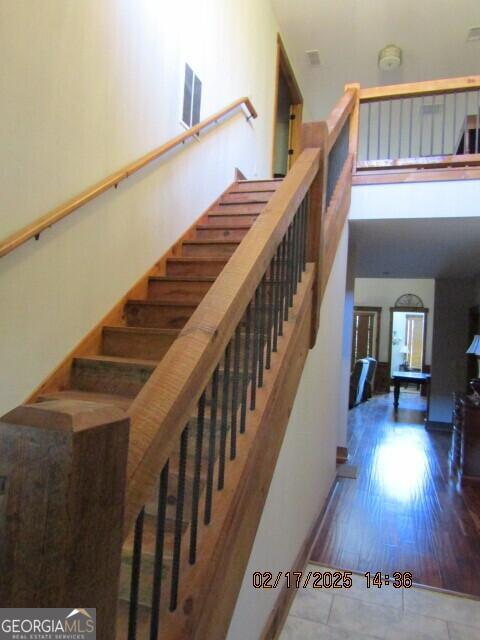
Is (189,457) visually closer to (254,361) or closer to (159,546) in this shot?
(254,361)

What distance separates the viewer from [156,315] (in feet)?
9.09

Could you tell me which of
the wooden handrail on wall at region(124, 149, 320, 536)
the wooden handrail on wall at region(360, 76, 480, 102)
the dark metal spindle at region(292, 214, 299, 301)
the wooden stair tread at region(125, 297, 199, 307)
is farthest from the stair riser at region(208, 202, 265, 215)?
the wooden handrail on wall at region(124, 149, 320, 536)

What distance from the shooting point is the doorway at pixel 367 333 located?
10.5 meters

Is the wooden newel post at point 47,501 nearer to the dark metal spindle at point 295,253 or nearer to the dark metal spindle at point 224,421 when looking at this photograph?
the dark metal spindle at point 224,421

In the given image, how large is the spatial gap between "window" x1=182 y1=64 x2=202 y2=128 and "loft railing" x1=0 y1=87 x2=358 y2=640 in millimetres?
1883

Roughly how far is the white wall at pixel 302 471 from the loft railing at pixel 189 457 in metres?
0.20

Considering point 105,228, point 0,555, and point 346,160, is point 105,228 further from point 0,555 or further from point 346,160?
point 0,555

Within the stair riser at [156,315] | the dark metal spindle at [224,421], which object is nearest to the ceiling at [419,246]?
the stair riser at [156,315]

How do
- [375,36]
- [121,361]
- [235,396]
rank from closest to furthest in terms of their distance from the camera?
[235,396], [121,361], [375,36]

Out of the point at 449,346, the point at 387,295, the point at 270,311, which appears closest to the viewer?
the point at 270,311

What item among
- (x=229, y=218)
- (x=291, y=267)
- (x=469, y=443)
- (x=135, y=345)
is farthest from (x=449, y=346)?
(x=291, y=267)

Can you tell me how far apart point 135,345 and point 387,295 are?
910 cm

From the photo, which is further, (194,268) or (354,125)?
(354,125)

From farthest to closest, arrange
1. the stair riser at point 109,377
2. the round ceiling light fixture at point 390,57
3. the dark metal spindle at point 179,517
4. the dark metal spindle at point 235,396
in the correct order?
the round ceiling light fixture at point 390,57, the stair riser at point 109,377, the dark metal spindle at point 235,396, the dark metal spindle at point 179,517
